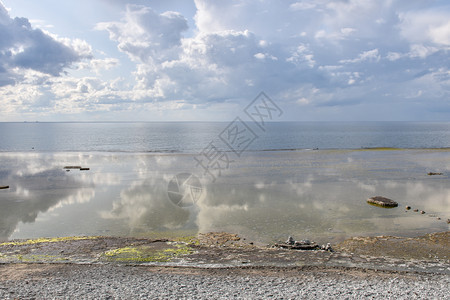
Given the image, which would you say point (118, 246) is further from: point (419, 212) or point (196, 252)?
point (419, 212)

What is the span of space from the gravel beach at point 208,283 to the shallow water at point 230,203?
188 inches

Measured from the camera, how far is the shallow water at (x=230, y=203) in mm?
18500

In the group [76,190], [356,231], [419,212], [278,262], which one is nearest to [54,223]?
[76,190]

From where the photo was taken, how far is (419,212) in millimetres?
21266

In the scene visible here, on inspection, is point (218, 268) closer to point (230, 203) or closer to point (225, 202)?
point (230, 203)

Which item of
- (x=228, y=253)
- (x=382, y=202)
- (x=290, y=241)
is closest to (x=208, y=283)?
(x=228, y=253)

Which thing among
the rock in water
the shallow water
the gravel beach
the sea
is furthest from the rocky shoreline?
the rock in water

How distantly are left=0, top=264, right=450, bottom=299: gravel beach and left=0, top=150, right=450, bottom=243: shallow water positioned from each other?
15.7 ft

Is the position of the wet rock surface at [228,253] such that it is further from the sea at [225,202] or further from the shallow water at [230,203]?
the shallow water at [230,203]

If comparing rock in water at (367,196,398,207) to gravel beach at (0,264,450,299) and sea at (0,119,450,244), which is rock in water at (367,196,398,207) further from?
gravel beach at (0,264,450,299)

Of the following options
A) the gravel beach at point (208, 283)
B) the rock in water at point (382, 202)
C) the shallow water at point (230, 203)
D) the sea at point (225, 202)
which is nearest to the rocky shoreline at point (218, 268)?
the gravel beach at point (208, 283)

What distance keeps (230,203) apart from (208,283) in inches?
510

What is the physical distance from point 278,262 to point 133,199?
15.7 m

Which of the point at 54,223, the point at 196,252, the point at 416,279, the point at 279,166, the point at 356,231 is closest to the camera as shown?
the point at 416,279
